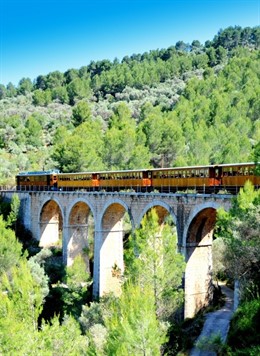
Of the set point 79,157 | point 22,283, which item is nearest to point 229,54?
point 79,157

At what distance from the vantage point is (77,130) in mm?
53188

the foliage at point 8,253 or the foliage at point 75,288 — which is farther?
the foliage at point 8,253

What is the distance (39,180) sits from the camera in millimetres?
42875

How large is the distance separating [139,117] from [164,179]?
47.7 m

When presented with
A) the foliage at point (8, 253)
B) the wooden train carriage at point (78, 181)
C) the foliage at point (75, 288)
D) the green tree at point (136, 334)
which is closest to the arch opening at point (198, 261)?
the foliage at point (75, 288)

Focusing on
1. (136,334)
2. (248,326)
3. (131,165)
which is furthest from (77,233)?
(136,334)

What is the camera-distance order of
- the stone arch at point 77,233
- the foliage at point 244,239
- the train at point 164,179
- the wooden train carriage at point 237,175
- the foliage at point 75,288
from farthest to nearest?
the stone arch at point 77,233, the foliage at point 75,288, the train at point 164,179, the wooden train carriage at point 237,175, the foliage at point 244,239

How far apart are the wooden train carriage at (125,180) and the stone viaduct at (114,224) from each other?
1.12m

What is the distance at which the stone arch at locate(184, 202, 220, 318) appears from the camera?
23.8 m

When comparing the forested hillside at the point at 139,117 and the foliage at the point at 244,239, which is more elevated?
the forested hillside at the point at 139,117

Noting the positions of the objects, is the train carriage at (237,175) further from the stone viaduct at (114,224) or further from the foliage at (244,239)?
the foliage at (244,239)

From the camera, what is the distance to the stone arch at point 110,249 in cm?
3190

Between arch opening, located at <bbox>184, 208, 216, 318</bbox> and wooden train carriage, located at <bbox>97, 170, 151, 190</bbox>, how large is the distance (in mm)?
5763

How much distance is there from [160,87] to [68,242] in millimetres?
65399
